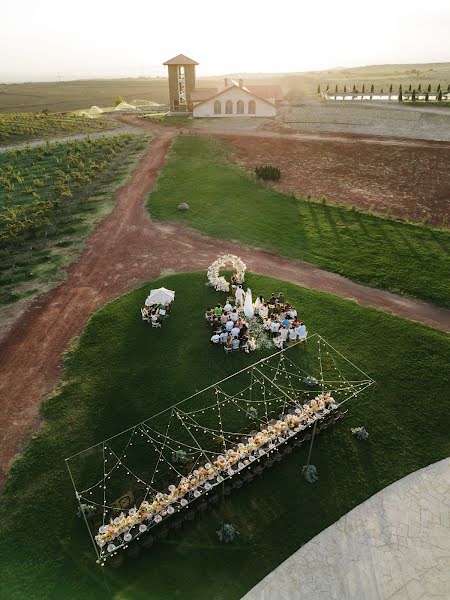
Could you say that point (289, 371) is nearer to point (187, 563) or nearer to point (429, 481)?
point (429, 481)

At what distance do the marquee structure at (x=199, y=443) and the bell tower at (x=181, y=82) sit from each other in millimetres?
Result: 72279

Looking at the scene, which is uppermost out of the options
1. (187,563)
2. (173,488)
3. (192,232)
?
(192,232)

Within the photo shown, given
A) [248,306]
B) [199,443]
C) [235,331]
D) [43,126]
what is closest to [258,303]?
[248,306]

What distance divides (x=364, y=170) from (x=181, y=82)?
4840 centimetres

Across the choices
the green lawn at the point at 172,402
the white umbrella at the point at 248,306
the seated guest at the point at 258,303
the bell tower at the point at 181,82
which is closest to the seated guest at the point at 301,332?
the green lawn at the point at 172,402

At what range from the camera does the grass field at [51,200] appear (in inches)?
1208

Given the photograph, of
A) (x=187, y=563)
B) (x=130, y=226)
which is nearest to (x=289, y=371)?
(x=187, y=563)

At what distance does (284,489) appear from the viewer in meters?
15.8

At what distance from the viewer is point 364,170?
157 feet

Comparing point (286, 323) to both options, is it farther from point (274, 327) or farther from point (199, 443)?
point (199, 443)

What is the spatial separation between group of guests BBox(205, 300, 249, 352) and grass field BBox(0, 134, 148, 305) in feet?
42.5

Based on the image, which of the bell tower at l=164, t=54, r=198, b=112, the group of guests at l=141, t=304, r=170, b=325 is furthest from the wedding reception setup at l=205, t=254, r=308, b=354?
the bell tower at l=164, t=54, r=198, b=112

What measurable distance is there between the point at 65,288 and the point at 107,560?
18563mm

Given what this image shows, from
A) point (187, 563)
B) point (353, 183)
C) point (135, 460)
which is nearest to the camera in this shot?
point (187, 563)
